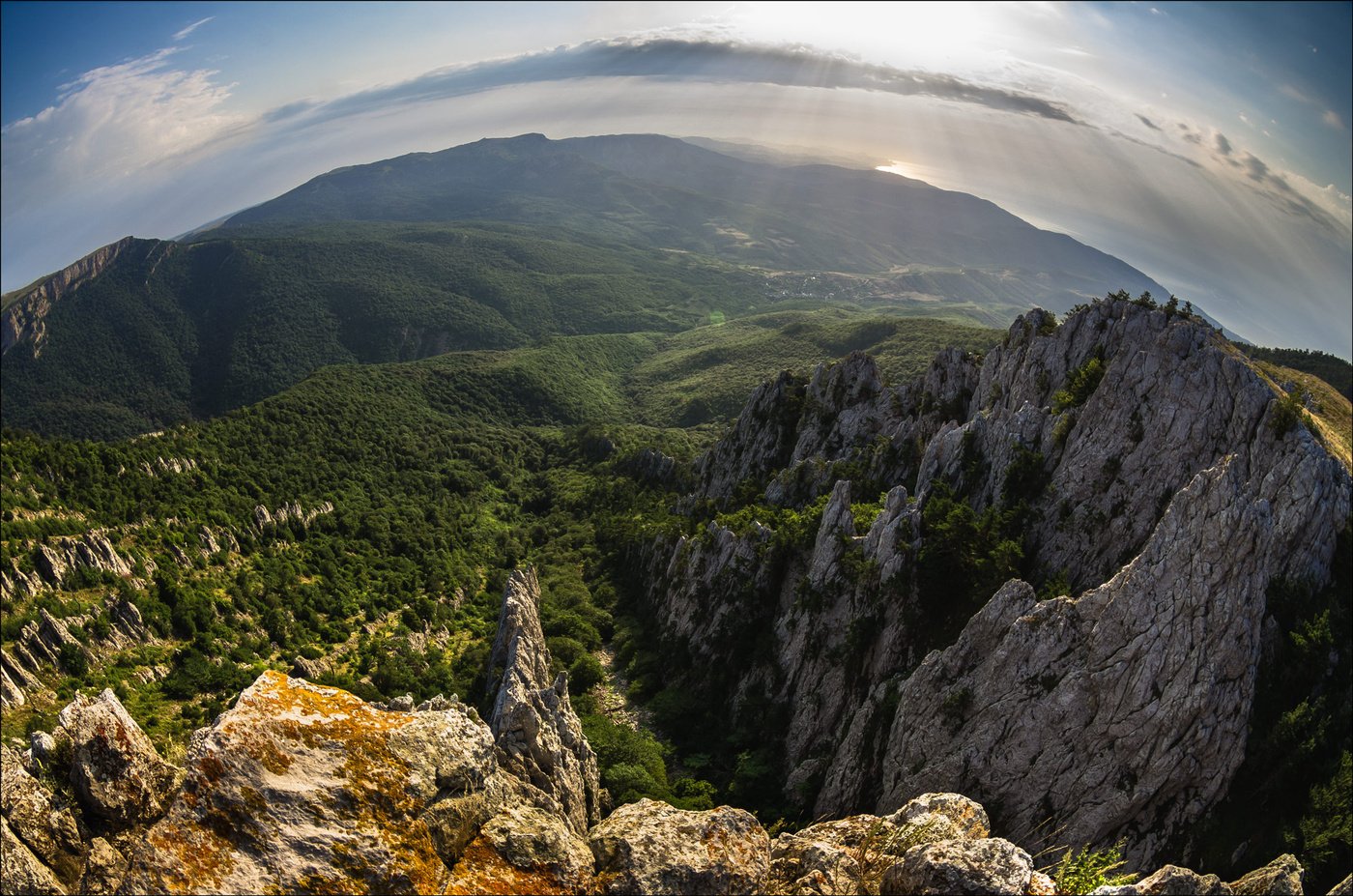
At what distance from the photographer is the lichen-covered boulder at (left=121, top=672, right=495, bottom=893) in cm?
1136

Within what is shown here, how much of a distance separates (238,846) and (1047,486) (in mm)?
43104

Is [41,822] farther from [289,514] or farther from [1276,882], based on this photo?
[289,514]

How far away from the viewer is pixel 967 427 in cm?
4997

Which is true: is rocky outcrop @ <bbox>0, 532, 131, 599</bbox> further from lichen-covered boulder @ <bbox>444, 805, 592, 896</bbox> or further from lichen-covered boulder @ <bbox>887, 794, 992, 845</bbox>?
lichen-covered boulder @ <bbox>887, 794, 992, 845</bbox>

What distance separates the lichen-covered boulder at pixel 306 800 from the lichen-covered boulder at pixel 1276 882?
666 inches

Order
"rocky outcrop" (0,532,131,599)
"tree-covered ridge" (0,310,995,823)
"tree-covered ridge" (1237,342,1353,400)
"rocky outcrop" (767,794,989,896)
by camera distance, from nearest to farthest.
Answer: "rocky outcrop" (767,794,989,896) → "tree-covered ridge" (0,310,995,823) → "rocky outcrop" (0,532,131,599) → "tree-covered ridge" (1237,342,1353,400)

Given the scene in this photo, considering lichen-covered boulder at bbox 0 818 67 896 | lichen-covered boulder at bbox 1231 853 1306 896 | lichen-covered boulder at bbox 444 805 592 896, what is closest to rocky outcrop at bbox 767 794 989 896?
lichen-covered boulder at bbox 444 805 592 896

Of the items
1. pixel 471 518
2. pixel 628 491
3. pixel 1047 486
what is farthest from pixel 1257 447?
pixel 471 518

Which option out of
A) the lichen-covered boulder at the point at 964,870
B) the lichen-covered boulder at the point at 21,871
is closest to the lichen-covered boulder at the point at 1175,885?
the lichen-covered boulder at the point at 964,870

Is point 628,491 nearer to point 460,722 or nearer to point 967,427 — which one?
point 967,427

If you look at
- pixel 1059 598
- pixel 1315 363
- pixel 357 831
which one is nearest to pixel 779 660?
pixel 1059 598

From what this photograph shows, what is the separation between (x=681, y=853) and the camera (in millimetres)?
14727

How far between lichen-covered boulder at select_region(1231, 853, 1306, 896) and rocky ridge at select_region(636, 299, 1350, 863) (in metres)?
11.2

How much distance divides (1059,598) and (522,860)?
83.8ft
